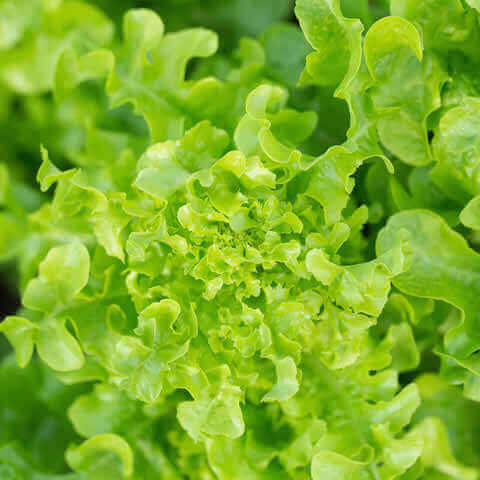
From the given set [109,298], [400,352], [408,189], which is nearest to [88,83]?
[109,298]

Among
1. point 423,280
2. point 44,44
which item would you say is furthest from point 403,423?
point 44,44

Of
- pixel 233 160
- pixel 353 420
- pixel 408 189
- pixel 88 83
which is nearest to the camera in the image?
pixel 233 160

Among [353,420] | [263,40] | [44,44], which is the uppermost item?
[263,40]

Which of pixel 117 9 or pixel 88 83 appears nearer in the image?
pixel 88 83

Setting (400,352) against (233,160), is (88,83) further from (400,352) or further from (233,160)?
(400,352)

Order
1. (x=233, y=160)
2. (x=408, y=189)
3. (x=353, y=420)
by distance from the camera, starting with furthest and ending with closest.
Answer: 1. (x=408, y=189)
2. (x=353, y=420)
3. (x=233, y=160)

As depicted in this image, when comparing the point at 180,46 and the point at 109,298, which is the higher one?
the point at 180,46

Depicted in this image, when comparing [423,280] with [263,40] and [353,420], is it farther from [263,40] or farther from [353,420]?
[263,40]
